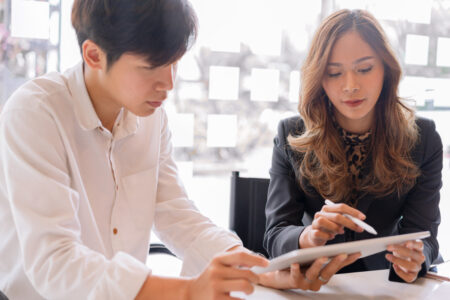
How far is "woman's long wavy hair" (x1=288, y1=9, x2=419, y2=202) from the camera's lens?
1642 millimetres

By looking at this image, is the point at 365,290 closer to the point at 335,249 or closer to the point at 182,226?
the point at 335,249

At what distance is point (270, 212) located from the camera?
168 centimetres

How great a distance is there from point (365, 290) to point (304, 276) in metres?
0.17

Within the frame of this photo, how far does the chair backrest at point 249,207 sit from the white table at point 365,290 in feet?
2.15

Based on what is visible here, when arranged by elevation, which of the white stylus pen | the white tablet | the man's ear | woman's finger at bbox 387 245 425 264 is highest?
the man's ear

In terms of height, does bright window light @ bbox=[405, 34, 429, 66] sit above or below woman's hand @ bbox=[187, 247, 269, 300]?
above

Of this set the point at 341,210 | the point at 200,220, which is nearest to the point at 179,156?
the point at 200,220

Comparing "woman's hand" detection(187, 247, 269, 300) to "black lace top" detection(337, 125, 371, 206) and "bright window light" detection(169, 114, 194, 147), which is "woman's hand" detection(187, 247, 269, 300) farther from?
"bright window light" detection(169, 114, 194, 147)

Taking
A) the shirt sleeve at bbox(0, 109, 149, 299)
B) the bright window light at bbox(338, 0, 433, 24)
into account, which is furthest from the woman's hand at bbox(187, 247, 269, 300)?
the bright window light at bbox(338, 0, 433, 24)

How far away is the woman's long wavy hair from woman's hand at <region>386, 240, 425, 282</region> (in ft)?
1.32

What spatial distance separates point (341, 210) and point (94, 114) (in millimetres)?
715

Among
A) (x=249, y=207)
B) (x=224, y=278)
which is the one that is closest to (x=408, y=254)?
(x=224, y=278)

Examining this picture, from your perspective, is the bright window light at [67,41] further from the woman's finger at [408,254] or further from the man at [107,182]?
the woman's finger at [408,254]

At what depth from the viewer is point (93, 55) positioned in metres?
1.10
